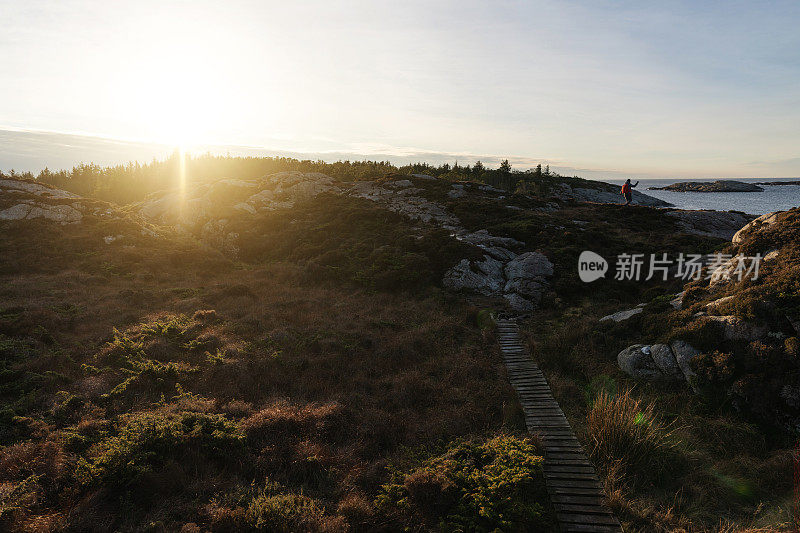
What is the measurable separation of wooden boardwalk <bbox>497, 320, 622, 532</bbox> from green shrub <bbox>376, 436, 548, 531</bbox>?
552mm

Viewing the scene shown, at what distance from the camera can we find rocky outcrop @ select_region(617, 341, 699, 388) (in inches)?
425

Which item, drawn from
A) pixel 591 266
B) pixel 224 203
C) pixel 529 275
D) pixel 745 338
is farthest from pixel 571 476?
pixel 224 203

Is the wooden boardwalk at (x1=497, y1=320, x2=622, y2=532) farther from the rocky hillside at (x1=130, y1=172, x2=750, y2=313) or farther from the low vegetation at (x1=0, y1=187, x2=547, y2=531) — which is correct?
the rocky hillside at (x1=130, y1=172, x2=750, y2=313)

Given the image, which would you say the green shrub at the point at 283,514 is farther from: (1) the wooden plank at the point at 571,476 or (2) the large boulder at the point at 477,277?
(2) the large boulder at the point at 477,277

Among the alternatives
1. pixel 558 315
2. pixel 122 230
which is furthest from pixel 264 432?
pixel 122 230

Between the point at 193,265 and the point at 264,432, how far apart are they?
71.5 ft

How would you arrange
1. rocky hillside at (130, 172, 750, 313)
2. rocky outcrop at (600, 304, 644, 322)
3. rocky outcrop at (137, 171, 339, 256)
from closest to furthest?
rocky outcrop at (600, 304, 644, 322) < rocky hillside at (130, 172, 750, 313) < rocky outcrop at (137, 171, 339, 256)

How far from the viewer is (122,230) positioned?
2944 centimetres

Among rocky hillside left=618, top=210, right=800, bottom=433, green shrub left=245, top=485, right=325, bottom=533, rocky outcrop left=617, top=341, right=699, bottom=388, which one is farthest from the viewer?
rocky outcrop left=617, top=341, right=699, bottom=388

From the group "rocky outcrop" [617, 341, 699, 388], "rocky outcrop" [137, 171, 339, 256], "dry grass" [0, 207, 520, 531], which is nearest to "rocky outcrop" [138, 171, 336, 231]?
"rocky outcrop" [137, 171, 339, 256]

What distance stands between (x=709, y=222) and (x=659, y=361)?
106 feet

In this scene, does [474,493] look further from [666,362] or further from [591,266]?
[591,266]

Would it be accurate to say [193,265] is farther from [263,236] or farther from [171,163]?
[171,163]

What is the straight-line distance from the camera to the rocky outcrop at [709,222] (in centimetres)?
3180
